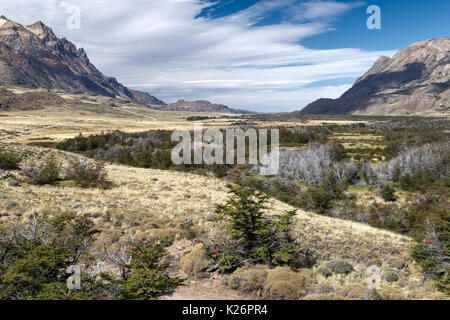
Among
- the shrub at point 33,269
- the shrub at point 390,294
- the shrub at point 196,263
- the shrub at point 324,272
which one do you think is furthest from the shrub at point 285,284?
the shrub at point 33,269

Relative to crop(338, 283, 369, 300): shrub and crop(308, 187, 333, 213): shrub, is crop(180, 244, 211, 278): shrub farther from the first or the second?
crop(308, 187, 333, 213): shrub

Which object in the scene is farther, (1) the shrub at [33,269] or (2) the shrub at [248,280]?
(2) the shrub at [248,280]

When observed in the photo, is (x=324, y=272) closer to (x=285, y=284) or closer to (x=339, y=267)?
(x=339, y=267)

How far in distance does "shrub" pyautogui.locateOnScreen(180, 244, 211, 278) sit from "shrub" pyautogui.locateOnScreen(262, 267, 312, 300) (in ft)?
6.86

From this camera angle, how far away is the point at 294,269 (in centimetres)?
884

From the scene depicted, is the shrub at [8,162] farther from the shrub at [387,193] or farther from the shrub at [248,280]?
the shrub at [387,193]

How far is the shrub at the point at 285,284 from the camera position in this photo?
24.6 ft

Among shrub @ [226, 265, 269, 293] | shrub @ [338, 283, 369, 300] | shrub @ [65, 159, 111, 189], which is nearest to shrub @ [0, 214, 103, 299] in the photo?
shrub @ [226, 265, 269, 293]

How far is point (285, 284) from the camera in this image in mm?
7641

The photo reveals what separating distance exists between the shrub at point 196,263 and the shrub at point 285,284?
2092mm

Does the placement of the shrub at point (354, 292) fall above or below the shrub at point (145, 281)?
below

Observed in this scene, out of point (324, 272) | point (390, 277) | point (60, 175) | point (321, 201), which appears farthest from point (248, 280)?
point (321, 201)

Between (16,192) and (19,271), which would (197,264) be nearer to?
(19,271)
